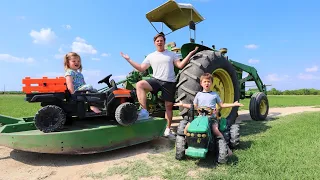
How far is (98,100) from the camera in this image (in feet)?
12.2

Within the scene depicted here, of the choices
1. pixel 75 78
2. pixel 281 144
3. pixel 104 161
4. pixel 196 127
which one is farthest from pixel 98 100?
pixel 281 144

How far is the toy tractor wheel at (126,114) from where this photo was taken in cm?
356

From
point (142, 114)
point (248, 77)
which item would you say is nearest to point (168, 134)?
point (142, 114)

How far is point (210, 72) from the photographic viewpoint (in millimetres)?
4586

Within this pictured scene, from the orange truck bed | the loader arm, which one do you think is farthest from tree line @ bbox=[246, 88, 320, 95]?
the orange truck bed

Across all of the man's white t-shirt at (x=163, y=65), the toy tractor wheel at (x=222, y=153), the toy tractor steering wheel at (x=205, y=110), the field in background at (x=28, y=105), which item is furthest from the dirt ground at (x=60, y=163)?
the field in background at (x=28, y=105)

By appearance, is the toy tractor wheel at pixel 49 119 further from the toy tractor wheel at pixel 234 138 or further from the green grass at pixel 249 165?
the toy tractor wheel at pixel 234 138

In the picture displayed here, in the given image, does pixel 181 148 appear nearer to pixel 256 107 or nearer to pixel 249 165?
pixel 249 165

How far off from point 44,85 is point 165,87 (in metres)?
1.90

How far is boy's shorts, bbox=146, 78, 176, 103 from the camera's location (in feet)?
14.5

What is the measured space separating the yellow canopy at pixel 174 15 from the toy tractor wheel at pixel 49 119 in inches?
135

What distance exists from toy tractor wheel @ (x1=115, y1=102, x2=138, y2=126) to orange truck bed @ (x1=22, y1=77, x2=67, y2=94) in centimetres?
74

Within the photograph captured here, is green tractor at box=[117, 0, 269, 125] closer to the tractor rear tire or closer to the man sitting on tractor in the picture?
the tractor rear tire

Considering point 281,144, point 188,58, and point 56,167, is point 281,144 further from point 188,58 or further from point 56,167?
point 56,167
